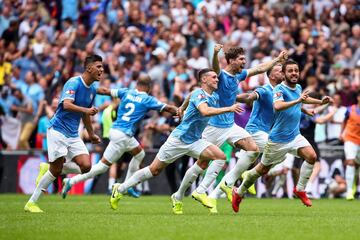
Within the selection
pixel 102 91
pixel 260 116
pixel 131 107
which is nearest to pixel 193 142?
pixel 102 91

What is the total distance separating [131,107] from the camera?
20125mm

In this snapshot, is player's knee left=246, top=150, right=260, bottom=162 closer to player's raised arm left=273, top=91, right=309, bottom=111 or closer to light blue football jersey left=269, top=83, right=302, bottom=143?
light blue football jersey left=269, top=83, right=302, bottom=143

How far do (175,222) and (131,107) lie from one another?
657 centimetres

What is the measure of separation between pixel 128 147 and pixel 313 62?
7947mm

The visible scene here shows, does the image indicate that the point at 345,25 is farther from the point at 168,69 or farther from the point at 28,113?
the point at 28,113

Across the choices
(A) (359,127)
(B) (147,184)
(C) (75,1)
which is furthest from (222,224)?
(C) (75,1)

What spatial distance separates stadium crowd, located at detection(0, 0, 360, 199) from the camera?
25.9 metres

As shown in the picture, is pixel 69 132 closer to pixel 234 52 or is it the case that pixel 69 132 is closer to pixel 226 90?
pixel 226 90

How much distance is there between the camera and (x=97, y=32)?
29.1 m

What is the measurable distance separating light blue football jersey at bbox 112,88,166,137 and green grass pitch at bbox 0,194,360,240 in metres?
2.04

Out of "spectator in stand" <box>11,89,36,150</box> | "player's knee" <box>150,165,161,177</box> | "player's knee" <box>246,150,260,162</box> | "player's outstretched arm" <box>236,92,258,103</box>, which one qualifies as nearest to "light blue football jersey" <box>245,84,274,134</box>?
"player's outstretched arm" <box>236,92,258,103</box>

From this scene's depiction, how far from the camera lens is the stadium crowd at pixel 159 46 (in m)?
25.9

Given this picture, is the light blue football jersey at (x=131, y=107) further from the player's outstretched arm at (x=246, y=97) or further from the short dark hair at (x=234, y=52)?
the short dark hair at (x=234, y=52)

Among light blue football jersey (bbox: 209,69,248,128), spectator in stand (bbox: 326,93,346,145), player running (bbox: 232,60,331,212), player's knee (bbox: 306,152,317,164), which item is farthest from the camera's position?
spectator in stand (bbox: 326,93,346,145)
